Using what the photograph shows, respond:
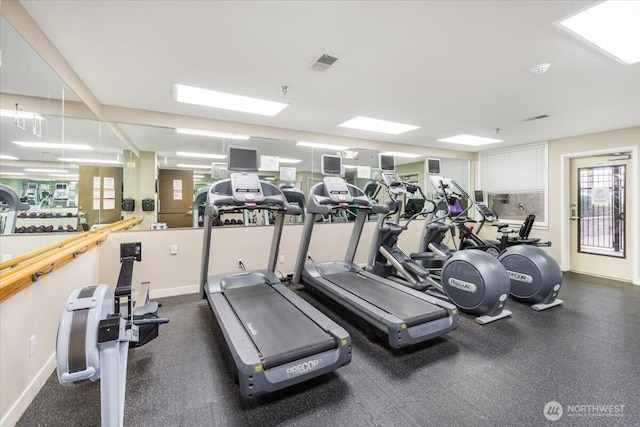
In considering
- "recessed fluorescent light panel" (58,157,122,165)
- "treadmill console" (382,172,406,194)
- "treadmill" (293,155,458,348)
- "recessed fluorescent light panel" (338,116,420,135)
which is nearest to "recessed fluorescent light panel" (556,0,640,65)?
"treadmill" (293,155,458,348)

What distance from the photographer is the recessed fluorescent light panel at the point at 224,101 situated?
3398 millimetres

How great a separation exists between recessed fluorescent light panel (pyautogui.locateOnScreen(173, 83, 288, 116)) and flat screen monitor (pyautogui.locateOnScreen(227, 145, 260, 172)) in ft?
2.50

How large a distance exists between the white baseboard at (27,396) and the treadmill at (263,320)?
1225mm

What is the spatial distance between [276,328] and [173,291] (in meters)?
2.36

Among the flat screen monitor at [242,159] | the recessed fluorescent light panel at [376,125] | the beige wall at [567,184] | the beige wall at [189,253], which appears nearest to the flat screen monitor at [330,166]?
the recessed fluorescent light panel at [376,125]

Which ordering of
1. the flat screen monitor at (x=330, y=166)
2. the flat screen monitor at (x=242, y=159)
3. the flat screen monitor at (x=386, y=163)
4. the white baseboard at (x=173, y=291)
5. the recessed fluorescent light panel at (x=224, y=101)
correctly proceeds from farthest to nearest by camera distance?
the flat screen monitor at (x=386, y=163), the flat screen monitor at (x=330, y=166), the white baseboard at (x=173, y=291), the recessed fluorescent light panel at (x=224, y=101), the flat screen monitor at (x=242, y=159)

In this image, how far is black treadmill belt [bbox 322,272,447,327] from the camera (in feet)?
8.64

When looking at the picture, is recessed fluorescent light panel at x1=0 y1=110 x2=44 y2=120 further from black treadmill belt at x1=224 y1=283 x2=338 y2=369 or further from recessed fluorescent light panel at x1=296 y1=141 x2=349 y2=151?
recessed fluorescent light panel at x1=296 y1=141 x2=349 y2=151

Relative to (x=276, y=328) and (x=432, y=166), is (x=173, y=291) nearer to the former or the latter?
(x=276, y=328)

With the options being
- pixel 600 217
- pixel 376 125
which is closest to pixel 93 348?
pixel 376 125

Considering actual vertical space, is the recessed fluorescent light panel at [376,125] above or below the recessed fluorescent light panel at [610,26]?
above

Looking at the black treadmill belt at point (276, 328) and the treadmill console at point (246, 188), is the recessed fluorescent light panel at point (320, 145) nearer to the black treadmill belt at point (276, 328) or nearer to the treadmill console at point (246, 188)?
Answer: the treadmill console at point (246, 188)

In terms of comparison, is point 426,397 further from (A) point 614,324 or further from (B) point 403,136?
(B) point 403,136

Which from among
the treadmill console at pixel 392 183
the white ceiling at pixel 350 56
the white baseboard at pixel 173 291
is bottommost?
the white baseboard at pixel 173 291
